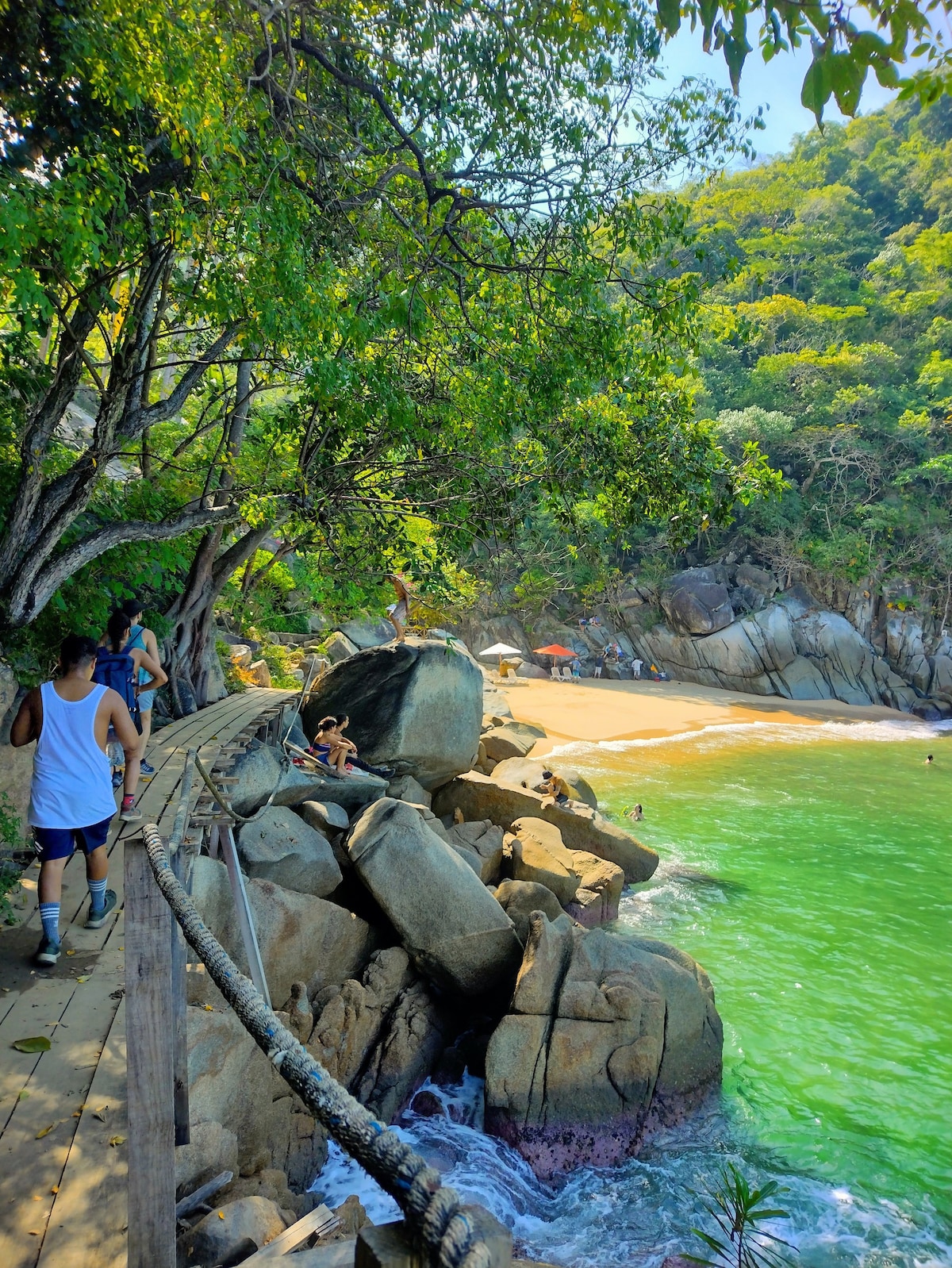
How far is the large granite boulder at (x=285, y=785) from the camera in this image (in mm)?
7723

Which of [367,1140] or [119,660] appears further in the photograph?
[119,660]

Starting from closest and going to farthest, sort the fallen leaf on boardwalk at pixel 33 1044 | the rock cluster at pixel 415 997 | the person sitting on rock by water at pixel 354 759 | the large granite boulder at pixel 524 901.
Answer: the fallen leaf on boardwalk at pixel 33 1044
the rock cluster at pixel 415 997
the large granite boulder at pixel 524 901
the person sitting on rock by water at pixel 354 759

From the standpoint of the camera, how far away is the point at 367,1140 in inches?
56.0

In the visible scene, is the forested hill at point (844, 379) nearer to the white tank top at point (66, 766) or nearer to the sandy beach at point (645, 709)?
the sandy beach at point (645, 709)

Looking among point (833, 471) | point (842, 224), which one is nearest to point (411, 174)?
point (833, 471)

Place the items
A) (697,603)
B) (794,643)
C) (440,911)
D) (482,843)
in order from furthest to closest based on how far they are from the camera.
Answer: (697,603) < (794,643) < (482,843) < (440,911)

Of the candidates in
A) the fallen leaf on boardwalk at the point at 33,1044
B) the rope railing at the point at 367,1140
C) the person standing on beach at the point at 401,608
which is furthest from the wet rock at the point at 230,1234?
the person standing on beach at the point at 401,608

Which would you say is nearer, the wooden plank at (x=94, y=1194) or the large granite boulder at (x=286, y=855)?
the wooden plank at (x=94, y=1194)

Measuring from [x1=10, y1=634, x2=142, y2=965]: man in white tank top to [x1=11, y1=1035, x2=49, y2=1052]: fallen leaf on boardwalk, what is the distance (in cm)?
72

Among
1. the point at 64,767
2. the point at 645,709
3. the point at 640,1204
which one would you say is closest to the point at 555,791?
the point at 640,1204

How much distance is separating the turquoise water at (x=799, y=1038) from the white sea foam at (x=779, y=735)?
10.6 feet

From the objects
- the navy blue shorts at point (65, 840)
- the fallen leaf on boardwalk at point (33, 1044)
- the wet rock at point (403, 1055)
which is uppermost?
the navy blue shorts at point (65, 840)

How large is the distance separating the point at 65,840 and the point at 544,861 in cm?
654

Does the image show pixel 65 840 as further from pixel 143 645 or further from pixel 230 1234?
pixel 143 645
